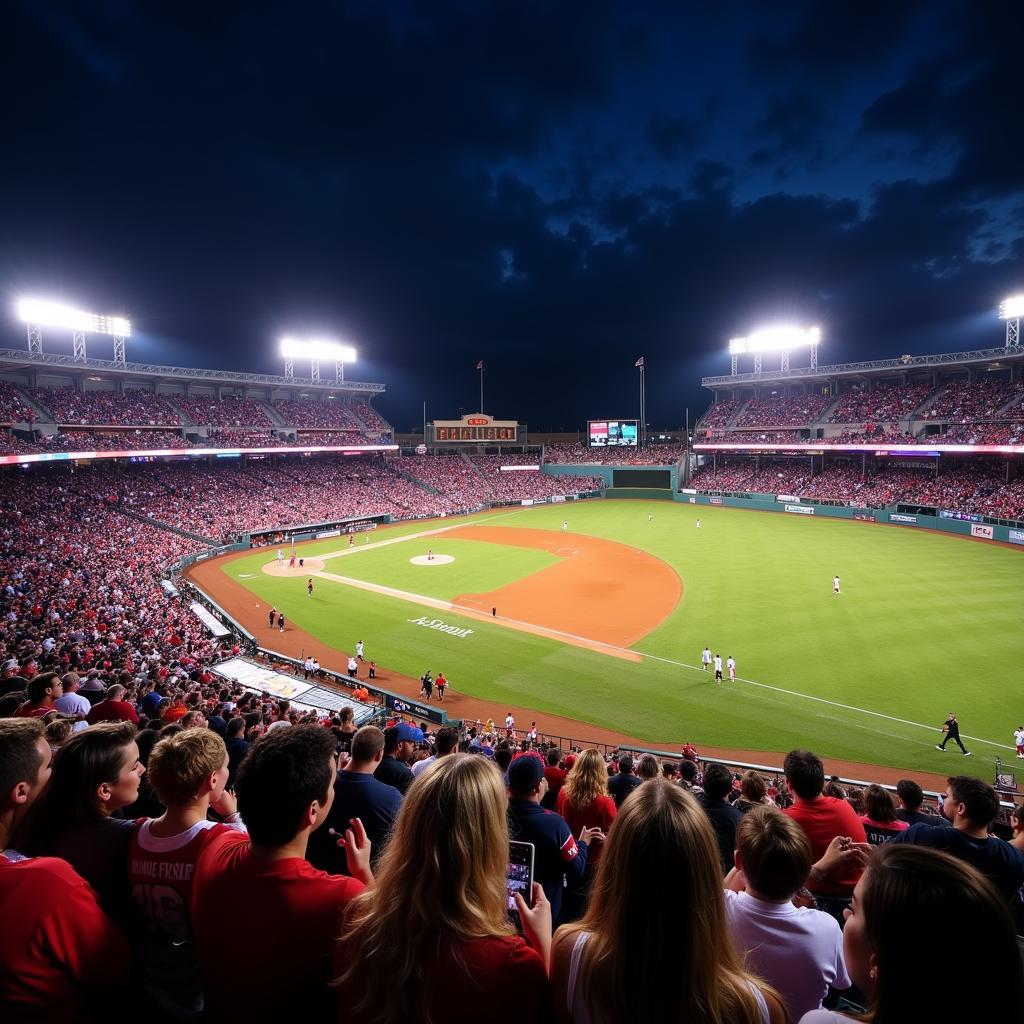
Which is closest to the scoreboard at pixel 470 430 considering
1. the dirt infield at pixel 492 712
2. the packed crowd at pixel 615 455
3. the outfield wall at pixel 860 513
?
the packed crowd at pixel 615 455

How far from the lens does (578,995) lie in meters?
2.03

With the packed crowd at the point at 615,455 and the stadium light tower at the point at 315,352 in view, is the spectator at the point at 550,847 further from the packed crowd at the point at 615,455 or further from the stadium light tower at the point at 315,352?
the packed crowd at the point at 615,455

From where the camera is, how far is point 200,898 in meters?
2.58

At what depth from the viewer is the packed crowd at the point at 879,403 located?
2452 inches

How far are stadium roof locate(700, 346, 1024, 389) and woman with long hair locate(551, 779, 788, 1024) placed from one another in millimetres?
71841

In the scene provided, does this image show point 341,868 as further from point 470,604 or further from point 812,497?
point 812,497

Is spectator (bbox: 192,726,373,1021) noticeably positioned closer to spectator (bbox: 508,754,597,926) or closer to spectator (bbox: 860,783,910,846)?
spectator (bbox: 508,754,597,926)

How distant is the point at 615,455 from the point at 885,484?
1465 inches

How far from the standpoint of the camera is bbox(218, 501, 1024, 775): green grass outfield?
18.3 meters

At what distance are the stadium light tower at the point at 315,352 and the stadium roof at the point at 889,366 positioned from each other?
2011 inches

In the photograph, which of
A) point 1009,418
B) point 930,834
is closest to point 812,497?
point 1009,418

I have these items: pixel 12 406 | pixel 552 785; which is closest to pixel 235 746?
pixel 552 785

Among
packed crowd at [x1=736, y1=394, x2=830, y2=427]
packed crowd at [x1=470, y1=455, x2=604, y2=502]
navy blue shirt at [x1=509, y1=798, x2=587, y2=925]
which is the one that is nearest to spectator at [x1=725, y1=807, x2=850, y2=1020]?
navy blue shirt at [x1=509, y1=798, x2=587, y2=925]

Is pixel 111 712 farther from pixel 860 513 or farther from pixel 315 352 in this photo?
pixel 315 352
